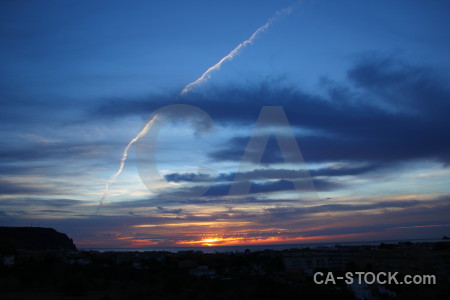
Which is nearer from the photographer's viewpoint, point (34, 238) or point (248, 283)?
point (248, 283)

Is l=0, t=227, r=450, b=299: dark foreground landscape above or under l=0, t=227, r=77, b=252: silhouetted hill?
under

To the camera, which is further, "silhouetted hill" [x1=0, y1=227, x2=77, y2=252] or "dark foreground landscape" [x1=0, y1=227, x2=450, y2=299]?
"silhouetted hill" [x1=0, y1=227, x2=77, y2=252]

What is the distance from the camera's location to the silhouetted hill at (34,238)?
107562 millimetres

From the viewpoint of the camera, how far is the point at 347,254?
126ft

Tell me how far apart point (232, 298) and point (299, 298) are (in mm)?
4155

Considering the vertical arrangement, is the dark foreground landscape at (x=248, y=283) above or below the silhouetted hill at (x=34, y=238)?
below

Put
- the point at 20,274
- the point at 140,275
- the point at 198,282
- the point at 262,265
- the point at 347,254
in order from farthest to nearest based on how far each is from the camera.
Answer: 1. the point at 262,265
2. the point at 347,254
3. the point at 140,275
4. the point at 20,274
5. the point at 198,282

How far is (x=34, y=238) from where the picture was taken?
120 metres

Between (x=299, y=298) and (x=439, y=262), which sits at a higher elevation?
(x=439, y=262)

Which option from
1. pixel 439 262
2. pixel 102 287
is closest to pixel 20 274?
pixel 102 287

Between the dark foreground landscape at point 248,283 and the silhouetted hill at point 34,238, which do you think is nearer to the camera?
the dark foreground landscape at point 248,283

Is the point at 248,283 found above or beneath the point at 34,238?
beneath

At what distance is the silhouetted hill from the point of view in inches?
4235

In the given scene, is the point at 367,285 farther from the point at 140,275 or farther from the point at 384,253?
the point at 140,275
